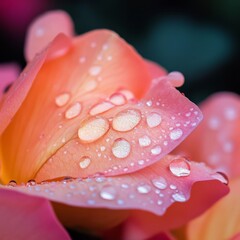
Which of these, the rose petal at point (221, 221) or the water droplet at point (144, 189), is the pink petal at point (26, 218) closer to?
the water droplet at point (144, 189)

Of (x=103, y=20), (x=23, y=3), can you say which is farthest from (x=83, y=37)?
(x=103, y=20)

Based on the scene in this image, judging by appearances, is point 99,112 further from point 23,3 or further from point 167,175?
point 23,3

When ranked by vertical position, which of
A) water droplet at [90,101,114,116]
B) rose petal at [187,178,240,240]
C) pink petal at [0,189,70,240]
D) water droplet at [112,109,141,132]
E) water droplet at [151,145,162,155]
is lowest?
rose petal at [187,178,240,240]

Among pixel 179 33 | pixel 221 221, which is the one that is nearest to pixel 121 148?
pixel 221 221

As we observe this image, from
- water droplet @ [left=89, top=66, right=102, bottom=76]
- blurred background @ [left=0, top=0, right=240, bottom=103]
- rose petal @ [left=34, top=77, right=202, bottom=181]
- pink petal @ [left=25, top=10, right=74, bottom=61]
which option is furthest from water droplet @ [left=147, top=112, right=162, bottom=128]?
blurred background @ [left=0, top=0, right=240, bottom=103]

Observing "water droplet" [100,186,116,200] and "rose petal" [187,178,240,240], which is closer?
"water droplet" [100,186,116,200]

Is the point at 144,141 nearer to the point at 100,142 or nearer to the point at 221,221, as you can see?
the point at 100,142

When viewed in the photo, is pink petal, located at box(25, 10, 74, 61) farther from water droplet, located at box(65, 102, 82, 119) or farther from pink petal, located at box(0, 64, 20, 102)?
water droplet, located at box(65, 102, 82, 119)
